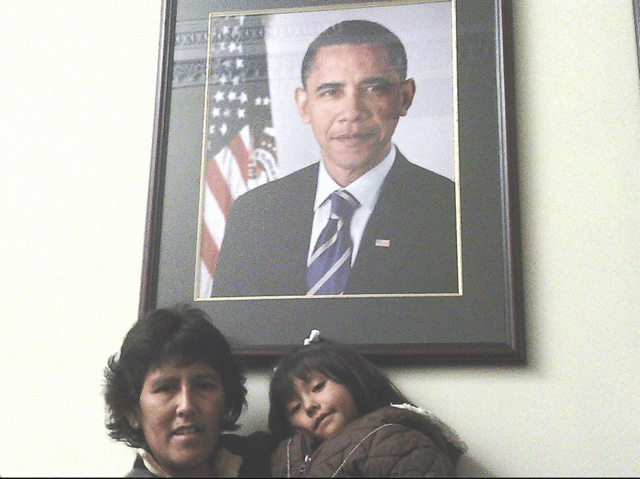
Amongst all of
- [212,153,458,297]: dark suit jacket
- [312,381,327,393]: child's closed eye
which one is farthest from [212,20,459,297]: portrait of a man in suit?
[312,381,327,393]: child's closed eye

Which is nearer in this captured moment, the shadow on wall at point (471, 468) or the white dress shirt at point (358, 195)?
the shadow on wall at point (471, 468)

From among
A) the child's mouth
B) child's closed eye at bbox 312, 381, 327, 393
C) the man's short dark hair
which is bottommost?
the child's mouth

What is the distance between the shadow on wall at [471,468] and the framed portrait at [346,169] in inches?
6.7

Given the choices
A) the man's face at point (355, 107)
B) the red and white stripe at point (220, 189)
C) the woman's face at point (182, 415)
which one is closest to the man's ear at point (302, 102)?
the man's face at point (355, 107)

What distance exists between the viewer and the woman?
4.02ft

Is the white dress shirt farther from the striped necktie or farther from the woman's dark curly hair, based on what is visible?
the woman's dark curly hair

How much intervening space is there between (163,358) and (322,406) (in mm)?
269

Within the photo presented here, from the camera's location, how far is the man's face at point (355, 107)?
4.90ft

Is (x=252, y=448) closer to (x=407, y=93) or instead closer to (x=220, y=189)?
(x=220, y=189)

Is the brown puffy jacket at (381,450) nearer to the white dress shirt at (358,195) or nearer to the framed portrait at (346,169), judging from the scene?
the framed portrait at (346,169)

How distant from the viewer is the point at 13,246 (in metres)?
1.56

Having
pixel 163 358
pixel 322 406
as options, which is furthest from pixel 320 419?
pixel 163 358

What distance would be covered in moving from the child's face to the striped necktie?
0.73ft

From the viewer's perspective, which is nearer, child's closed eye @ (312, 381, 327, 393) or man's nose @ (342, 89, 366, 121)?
child's closed eye @ (312, 381, 327, 393)
